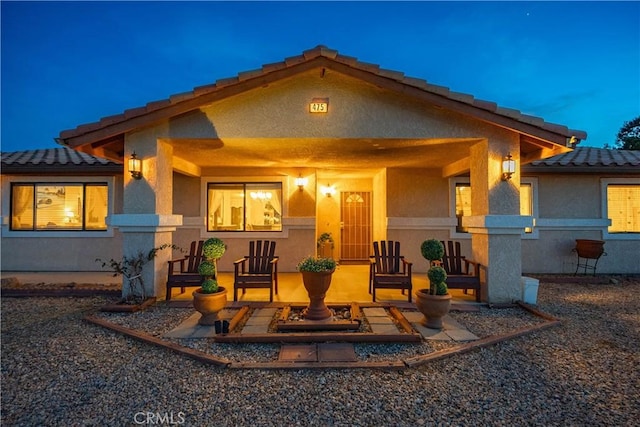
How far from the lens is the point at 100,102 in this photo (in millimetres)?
82562

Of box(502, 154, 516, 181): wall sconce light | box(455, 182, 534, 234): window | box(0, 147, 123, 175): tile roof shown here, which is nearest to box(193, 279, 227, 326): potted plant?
box(502, 154, 516, 181): wall sconce light

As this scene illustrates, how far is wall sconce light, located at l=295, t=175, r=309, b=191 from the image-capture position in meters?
7.64

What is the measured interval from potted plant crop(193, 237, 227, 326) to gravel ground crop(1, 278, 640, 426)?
0.51m

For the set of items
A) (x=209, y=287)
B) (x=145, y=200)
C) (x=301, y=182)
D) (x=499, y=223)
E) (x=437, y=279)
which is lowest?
(x=209, y=287)

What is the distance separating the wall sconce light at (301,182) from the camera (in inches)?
301

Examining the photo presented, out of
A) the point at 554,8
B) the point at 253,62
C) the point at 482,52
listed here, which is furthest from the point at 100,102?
the point at 554,8

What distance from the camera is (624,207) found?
7930 mm

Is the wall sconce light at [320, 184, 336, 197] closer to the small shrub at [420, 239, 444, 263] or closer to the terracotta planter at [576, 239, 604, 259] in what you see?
the small shrub at [420, 239, 444, 263]

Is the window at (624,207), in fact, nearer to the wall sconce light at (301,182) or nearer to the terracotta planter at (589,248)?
the terracotta planter at (589,248)

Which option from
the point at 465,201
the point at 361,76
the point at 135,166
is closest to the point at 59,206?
the point at 135,166

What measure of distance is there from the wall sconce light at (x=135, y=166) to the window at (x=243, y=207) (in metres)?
2.87

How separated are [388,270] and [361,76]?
3114 mm

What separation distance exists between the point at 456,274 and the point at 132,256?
210 inches

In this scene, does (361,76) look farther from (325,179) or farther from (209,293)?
(325,179)
